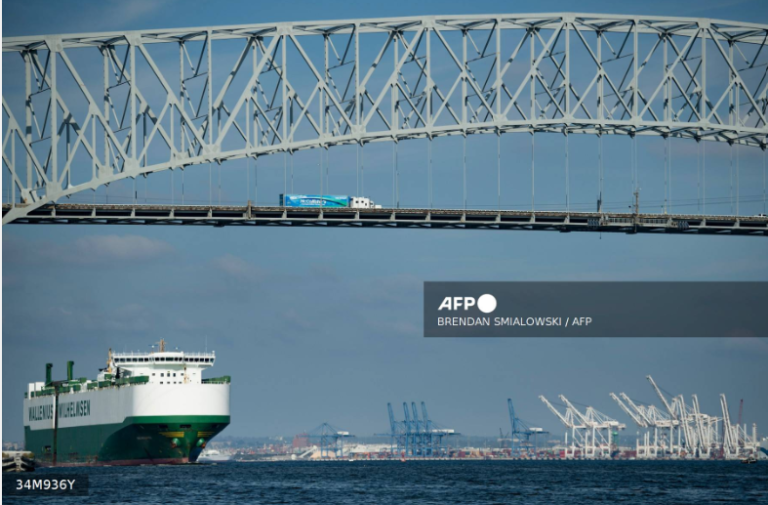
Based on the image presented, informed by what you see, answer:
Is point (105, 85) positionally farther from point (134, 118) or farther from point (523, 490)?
point (523, 490)

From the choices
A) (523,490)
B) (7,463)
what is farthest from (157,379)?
(523,490)

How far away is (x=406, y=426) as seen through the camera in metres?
189

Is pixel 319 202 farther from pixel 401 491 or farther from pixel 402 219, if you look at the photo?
pixel 401 491

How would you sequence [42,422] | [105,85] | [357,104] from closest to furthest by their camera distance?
[105,85] → [357,104] → [42,422]

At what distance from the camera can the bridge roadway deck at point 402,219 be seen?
212ft

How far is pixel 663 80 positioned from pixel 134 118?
2794cm

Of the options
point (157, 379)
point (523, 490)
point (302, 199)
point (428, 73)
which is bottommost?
point (523, 490)

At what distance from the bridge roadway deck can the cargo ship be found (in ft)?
60.5

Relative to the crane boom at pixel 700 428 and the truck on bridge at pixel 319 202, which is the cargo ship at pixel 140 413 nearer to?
the truck on bridge at pixel 319 202

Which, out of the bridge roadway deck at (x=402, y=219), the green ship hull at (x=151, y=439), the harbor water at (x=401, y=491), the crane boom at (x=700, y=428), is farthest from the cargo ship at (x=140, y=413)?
the crane boom at (x=700, y=428)

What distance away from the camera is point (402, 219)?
231 ft

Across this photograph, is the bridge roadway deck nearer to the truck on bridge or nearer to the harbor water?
the truck on bridge

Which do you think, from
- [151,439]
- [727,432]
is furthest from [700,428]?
[151,439]

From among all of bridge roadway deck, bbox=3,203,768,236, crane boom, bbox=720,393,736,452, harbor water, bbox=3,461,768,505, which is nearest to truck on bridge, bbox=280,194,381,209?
bridge roadway deck, bbox=3,203,768,236
